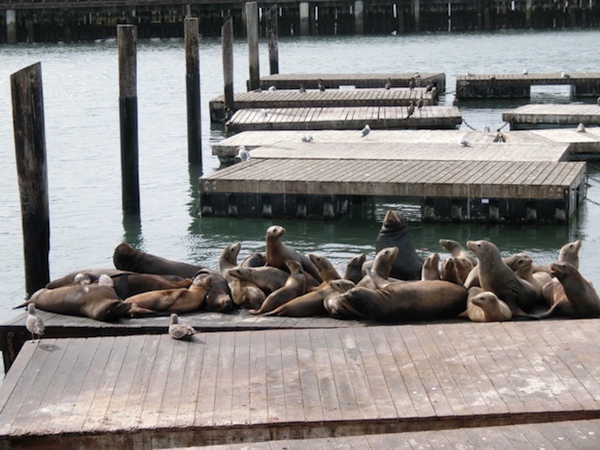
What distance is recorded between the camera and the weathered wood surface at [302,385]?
17.4 feet

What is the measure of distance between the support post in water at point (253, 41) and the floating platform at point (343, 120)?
5.09 meters

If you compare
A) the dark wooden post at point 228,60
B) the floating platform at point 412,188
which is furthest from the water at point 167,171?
the dark wooden post at point 228,60

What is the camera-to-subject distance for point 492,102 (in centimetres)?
2711

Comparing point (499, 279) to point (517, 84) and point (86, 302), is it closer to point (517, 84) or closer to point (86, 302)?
point (86, 302)

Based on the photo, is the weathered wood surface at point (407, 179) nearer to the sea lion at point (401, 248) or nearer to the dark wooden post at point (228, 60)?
the sea lion at point (401, 248)

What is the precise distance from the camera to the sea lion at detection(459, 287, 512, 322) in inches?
269

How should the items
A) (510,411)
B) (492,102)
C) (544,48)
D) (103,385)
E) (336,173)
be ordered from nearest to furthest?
1. (510,411)
2. (103,385)
3. (336,173)
4. (492,102)
5. (544,48)

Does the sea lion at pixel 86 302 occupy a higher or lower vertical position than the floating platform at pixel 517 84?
higher

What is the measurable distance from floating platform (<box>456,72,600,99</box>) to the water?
20.9 inches

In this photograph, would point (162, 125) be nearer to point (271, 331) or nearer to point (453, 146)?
point (453, 146)

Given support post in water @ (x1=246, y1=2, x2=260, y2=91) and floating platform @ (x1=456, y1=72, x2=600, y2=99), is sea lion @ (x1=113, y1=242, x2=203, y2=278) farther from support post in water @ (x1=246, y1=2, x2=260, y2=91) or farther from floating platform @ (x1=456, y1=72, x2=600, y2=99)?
floating platform @ (x1=456, y1=72, x2=600, y2=99)

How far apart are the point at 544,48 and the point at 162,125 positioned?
25.8 m

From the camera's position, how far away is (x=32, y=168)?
379 inches

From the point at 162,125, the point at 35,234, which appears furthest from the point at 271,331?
the point at 162,125
